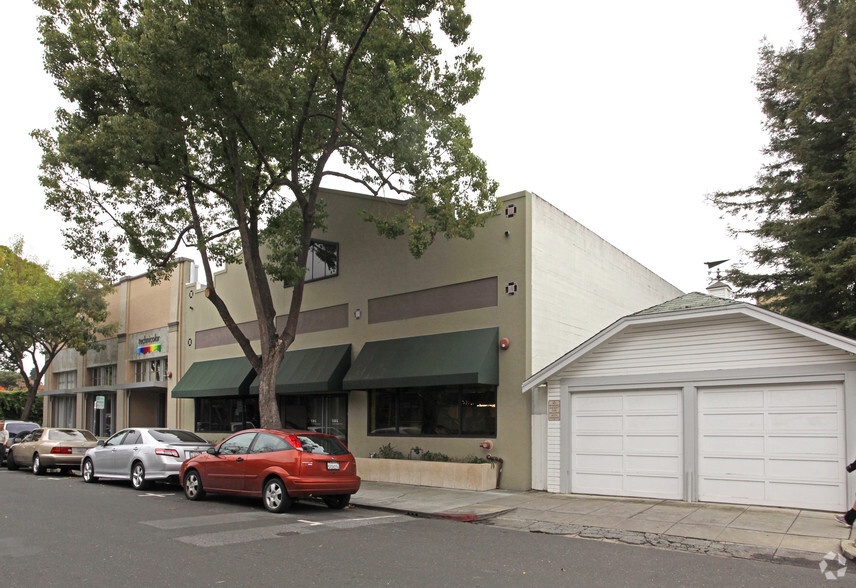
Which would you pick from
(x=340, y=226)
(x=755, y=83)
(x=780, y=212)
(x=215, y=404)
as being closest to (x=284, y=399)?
(x=215, y=404)

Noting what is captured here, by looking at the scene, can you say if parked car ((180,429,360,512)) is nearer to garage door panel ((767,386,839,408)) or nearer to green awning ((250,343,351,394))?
green awning ((250,343,351,394))

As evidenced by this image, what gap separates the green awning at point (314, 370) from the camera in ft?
62.3

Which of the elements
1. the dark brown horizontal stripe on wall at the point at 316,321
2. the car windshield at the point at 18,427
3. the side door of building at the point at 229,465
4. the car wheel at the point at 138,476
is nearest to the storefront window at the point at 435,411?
the dark brown horizontal stripe on wall at the point at 316,321

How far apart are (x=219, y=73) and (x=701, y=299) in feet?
37.2

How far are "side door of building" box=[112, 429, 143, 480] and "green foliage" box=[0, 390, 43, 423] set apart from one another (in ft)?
98.7

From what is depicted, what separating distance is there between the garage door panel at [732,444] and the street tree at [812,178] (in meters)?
5.29

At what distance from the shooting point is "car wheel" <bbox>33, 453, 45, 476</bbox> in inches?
785

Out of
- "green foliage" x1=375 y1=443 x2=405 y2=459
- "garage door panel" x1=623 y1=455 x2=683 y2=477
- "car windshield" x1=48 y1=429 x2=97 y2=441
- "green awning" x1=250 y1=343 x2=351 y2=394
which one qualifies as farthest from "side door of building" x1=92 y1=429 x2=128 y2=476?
"garage door panel" x1=623 y1=455 x2=683 y2=477

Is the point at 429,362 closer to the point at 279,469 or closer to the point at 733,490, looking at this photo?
the point at 279,469

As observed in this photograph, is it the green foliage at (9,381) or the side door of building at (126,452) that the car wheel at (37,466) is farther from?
the green foliage at (9,381)

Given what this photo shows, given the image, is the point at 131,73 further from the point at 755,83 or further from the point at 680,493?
the point at 755,83

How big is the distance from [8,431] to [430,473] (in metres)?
17.1

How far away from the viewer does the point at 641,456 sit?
13711mm

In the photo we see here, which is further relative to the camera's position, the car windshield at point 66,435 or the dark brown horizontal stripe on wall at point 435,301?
the car windshield at point 66,435
